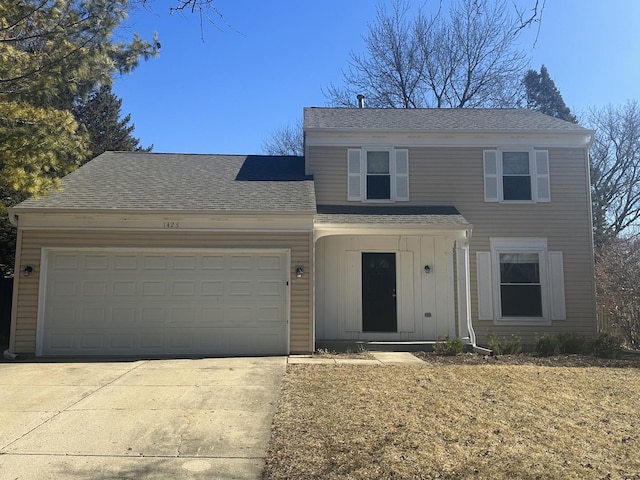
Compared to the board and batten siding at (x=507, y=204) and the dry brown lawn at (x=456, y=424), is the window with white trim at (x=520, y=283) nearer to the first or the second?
the board and batten siding at (x=507, y=204)

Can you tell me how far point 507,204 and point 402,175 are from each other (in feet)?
8.97

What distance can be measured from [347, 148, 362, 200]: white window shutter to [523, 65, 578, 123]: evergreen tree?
2553cm

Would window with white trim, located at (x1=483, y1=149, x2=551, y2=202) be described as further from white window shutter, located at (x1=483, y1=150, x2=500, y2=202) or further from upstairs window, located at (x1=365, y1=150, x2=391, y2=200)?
upstairs window, located at (x1=365, y1=150, x2=391, y2=200)

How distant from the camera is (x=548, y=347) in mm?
9977

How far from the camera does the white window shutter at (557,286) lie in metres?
12.0

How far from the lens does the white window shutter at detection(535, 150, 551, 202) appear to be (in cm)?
1235

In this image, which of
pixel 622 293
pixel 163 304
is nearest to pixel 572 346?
pixel 622 293

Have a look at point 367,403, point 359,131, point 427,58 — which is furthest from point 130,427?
point 427,58

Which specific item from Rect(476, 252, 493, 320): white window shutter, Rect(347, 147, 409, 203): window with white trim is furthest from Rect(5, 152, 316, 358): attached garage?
Rect(476, 252, 493, 320): white window shutter

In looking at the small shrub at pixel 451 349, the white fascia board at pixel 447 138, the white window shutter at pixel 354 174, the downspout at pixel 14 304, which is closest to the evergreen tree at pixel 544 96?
the white fascia board at pixel 447 138

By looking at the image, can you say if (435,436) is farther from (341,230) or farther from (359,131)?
(359,131)

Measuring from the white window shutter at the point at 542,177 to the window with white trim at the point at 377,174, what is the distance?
10.8ft

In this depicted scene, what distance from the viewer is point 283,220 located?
9.90 metres

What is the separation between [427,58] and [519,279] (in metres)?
14.5
